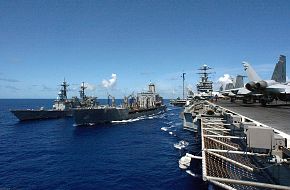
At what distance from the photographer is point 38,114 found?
117938 mm

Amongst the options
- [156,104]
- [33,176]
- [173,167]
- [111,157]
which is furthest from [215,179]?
[156,104]

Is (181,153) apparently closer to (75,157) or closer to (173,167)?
(173,167)

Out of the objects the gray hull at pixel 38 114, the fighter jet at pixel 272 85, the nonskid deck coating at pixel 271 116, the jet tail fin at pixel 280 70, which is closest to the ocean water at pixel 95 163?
the nonskid deck coating at pixel 271 116

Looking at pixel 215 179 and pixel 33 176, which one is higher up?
pixel 215 179

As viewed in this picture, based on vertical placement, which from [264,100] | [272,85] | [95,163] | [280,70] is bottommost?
[95,163]

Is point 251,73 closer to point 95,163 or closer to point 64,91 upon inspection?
point 95,163

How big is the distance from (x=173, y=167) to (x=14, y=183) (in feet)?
70.9

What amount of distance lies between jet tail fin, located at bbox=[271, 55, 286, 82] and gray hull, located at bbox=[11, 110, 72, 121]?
9876 cm

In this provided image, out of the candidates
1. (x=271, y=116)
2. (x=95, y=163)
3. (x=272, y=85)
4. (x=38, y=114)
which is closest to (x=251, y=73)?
(x=272, y=85)

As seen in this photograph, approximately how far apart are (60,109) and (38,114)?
15448 mm

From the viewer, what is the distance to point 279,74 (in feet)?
184

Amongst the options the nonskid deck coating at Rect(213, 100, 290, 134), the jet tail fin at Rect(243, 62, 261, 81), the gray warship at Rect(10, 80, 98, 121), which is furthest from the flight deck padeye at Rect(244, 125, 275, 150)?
the gray warship at Rect(10, 80, 98, 121)

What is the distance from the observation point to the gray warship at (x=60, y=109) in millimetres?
113113

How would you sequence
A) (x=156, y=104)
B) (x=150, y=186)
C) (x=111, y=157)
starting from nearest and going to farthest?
(x=150, y=186)
(x=111, y=157)
(x=156, y=104)
